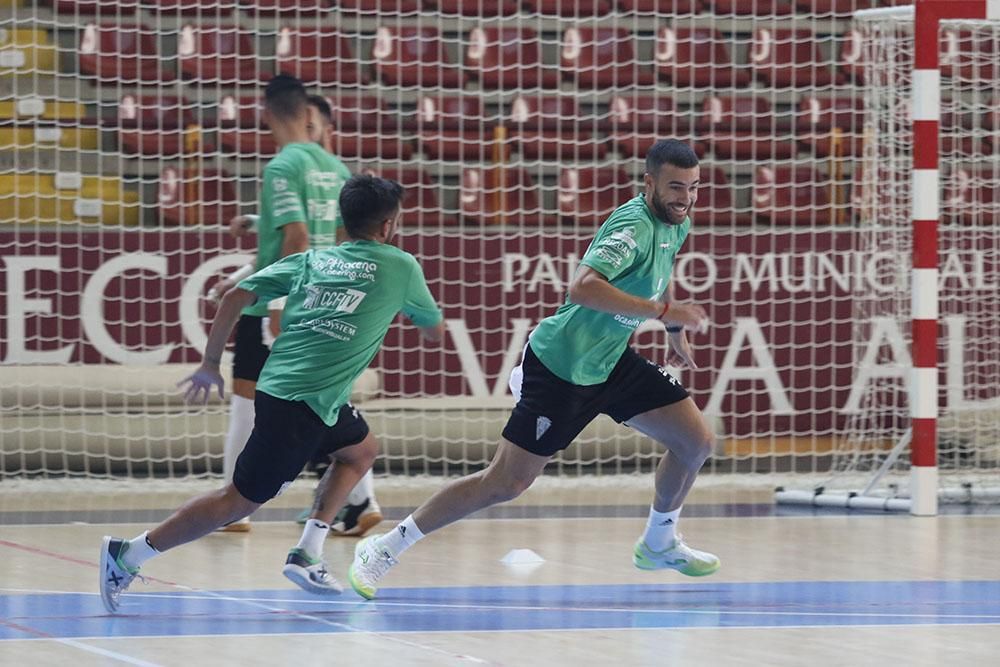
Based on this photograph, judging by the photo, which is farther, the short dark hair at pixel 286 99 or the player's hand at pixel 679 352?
the short dark hair at pixel 286 99

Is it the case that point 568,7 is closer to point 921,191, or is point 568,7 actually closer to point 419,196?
point 419,196

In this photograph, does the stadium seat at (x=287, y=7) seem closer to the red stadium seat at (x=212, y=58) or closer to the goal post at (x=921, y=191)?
the red stadium seat at (x=212, y=58)

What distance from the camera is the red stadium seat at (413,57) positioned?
11133mm

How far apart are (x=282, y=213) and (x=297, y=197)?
90 millimetres

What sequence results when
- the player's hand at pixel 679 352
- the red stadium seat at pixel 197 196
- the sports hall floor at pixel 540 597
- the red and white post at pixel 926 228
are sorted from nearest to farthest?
the sports hall floor at pixel 540 597
the player's hand at pixel 679 352
the red and white post at pixel 926 228
the red stadium seat at pixel 197 196

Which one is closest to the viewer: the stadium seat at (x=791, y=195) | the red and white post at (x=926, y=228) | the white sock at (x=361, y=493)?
the white sock at (x=361, y=493)

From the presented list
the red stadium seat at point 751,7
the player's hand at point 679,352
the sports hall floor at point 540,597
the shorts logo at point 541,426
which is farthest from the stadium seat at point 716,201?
the shorts logo at point 541,426

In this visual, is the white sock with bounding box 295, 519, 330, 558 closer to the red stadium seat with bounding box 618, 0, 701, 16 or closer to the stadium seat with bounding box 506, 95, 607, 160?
the stadium seat with bounding box 506, 95, 607, 160

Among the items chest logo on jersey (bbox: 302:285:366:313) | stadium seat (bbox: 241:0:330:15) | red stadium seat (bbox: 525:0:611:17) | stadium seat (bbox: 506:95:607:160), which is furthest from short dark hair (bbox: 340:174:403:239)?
red stadium seat (bbox: 525:0:611:17)

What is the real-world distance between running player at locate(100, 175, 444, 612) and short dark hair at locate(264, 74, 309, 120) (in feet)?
6.20

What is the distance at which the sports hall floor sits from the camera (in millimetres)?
4422

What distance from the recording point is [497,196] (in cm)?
1112

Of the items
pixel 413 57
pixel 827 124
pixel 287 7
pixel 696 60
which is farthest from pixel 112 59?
pixel 827 124

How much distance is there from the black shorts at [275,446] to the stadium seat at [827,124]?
688cm
